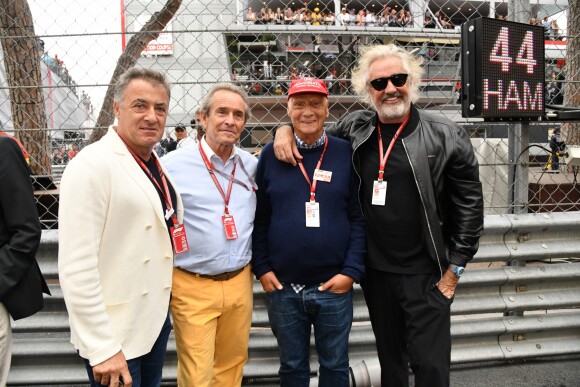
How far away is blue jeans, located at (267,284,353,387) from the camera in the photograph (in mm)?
2383

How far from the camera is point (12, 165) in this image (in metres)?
1.90

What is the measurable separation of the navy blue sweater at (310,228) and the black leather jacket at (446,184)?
0.26 meters

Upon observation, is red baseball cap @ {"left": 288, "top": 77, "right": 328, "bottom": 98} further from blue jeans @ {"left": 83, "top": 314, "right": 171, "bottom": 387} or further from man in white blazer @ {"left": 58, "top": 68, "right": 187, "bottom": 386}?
blue jeans @ {"left": 83, "top": 314, "right": 171, "bottom": 387}

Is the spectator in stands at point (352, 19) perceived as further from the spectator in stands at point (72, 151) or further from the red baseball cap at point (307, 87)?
the spectator in stands at point (72, 151)

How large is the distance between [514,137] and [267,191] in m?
1.89

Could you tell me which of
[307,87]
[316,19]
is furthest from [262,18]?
[307,87]

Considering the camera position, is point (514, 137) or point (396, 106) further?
point (514, 137)

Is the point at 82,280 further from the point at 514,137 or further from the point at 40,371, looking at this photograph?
the point at 514,137

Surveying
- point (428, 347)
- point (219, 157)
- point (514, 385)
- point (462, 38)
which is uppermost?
point (462, 38)

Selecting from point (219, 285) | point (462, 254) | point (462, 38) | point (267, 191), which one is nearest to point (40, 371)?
point (219, 285)

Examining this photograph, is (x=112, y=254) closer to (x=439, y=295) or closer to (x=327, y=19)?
(x=439, y=295)

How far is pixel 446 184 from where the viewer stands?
2406 mm

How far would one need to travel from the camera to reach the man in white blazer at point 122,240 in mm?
1685

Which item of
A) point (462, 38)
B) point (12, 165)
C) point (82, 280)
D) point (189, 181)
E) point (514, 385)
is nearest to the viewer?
point (82, 280)
